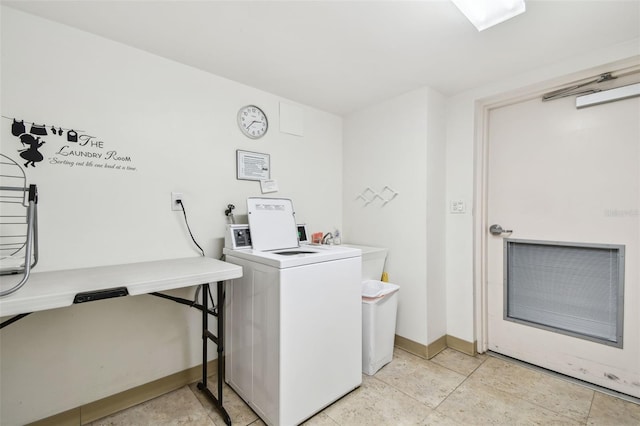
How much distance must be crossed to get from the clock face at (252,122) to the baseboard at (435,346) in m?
2.22

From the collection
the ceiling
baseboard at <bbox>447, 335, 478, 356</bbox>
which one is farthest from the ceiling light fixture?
baseboard at <bbox>447, 335, 478, 356</bbox>

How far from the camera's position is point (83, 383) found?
1.64 meters

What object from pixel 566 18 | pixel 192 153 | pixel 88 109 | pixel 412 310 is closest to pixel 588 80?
pixel 566 18

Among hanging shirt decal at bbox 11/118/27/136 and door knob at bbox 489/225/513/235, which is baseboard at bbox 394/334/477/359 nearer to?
door knob at bbox 489/225/513/235

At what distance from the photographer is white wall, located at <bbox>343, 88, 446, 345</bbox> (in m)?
2.39

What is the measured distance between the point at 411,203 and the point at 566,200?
3.58ft

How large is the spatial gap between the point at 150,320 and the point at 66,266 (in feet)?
1.93

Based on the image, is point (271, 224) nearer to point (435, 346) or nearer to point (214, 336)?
point (214, 336)

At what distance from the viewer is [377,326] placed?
2166 millimetres

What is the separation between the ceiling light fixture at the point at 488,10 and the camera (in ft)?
4.60

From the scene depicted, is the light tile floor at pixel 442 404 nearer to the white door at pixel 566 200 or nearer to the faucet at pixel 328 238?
the white door at pixel 566 200

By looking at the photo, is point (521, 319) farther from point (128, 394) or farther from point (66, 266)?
point (66, 266)

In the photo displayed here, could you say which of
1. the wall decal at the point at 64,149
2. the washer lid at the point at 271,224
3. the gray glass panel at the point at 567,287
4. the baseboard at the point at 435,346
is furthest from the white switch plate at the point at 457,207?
the wall decal at the point at 64,149

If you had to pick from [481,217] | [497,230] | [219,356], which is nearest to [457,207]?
[481,217]
